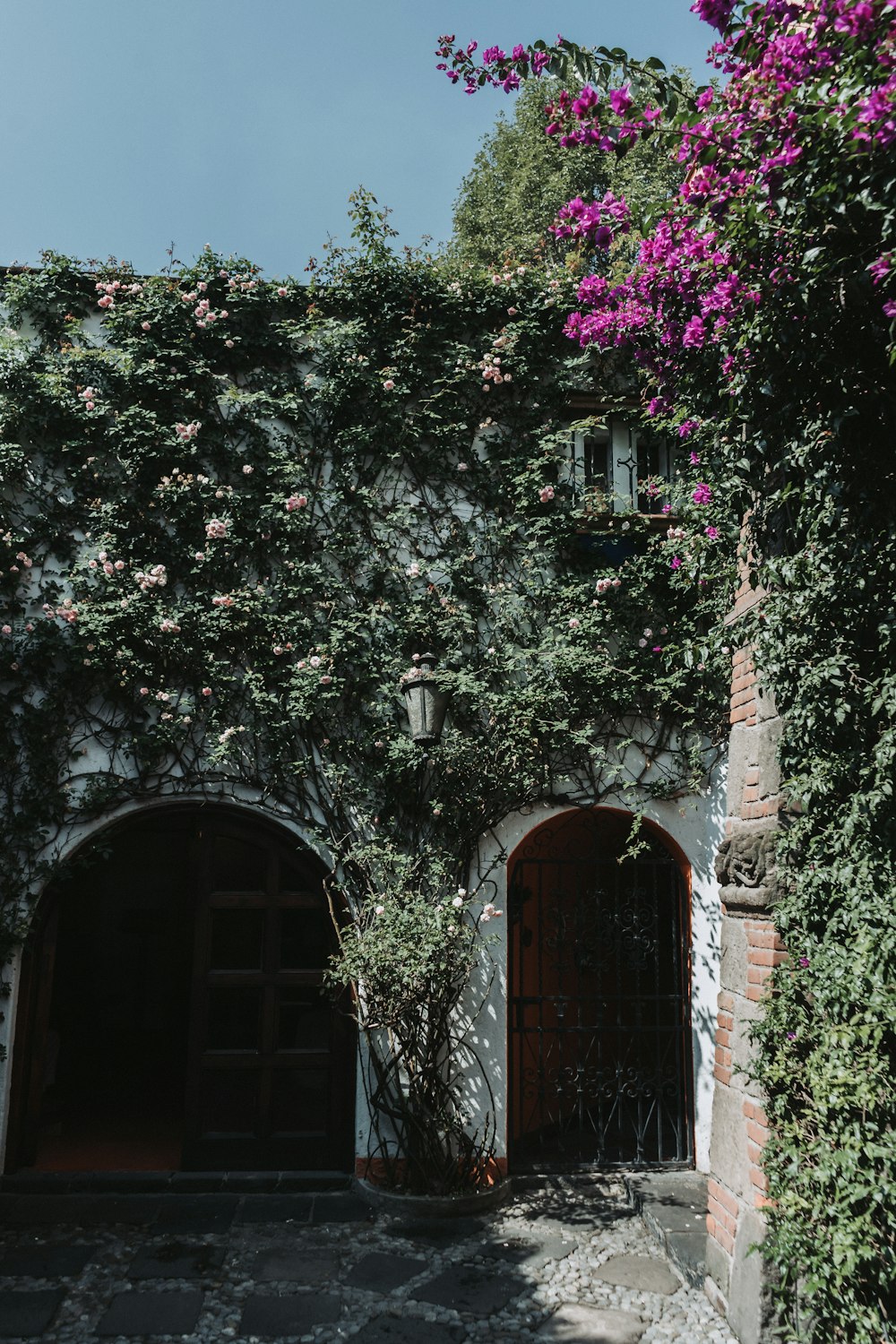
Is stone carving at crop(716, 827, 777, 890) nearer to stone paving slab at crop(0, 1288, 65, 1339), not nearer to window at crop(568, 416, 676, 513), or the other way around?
window at crop(568, 416, 676, 513)

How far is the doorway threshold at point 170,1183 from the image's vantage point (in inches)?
223

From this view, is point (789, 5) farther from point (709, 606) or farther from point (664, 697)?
point (664, 697)

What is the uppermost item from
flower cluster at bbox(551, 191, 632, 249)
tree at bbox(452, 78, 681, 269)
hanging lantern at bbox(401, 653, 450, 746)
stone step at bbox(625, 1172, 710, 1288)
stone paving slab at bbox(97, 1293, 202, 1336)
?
tree at bbox(452, 78, 681, 269)

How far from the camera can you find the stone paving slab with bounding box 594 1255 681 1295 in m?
4.41

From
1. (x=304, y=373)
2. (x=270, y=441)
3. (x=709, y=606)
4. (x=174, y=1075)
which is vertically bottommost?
(x=174, y=1075)

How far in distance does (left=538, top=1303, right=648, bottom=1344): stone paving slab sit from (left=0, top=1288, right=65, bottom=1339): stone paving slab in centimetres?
215

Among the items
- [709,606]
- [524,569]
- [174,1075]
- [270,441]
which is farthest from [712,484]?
[174,1075]

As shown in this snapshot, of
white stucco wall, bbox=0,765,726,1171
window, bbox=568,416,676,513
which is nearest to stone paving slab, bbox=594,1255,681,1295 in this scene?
white stucco wall, bbox=0,765,726,1171

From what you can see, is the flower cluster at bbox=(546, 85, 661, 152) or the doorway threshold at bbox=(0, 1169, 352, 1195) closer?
the flower cluster at bbox=(546, 85, 661, 152)

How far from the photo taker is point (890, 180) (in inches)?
118

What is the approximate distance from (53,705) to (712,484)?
4269 mm

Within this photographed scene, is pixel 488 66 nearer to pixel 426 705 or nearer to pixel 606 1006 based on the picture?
pixel 426 705

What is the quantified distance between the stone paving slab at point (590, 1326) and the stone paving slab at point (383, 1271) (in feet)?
2.57

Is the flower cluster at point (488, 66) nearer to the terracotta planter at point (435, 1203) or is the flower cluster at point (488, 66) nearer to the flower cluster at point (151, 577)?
the flower cluster at point (151, 577)
